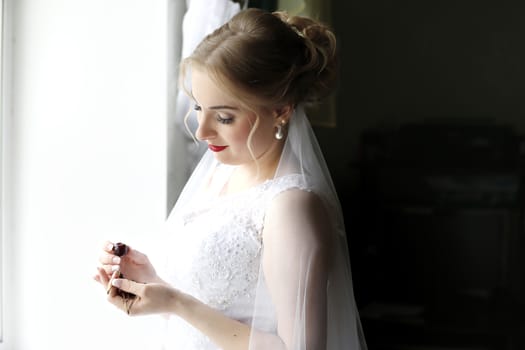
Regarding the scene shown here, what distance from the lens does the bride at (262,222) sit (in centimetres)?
116

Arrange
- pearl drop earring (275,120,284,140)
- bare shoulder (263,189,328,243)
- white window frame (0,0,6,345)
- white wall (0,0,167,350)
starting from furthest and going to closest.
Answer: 1. white window frame (0,0,6,345)
2. white wall (0,0,167,350)
3. pearl drop earring (275,120,284,140)
4. bare shoulder (263,189,328,243)

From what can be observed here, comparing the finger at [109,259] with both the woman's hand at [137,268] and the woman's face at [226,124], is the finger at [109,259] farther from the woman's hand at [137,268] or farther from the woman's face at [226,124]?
the woman's face at [226,124]

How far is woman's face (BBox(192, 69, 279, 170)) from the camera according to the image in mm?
1224

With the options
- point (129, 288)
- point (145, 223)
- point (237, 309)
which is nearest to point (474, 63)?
point (237, 309)

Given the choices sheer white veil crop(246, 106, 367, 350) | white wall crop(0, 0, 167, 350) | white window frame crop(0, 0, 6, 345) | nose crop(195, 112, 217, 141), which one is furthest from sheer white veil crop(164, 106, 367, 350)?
white window frame crop(0, 0, 6, 345)

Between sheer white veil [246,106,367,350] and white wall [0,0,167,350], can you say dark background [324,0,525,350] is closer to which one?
sheer white veil [246,106,367,350]

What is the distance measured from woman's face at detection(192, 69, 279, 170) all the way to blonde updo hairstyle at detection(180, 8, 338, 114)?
0.02 m

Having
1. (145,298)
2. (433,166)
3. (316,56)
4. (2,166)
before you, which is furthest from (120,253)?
(2,166)

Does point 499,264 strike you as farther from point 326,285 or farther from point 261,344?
point 261,344

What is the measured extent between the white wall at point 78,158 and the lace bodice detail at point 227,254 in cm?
43

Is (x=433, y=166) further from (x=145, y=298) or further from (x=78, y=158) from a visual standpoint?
(x=78, y=158)

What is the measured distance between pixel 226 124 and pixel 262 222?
0.61 ft

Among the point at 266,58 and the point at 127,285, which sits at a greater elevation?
the point at 266,58

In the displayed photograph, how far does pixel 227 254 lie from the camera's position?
4.13 feet
